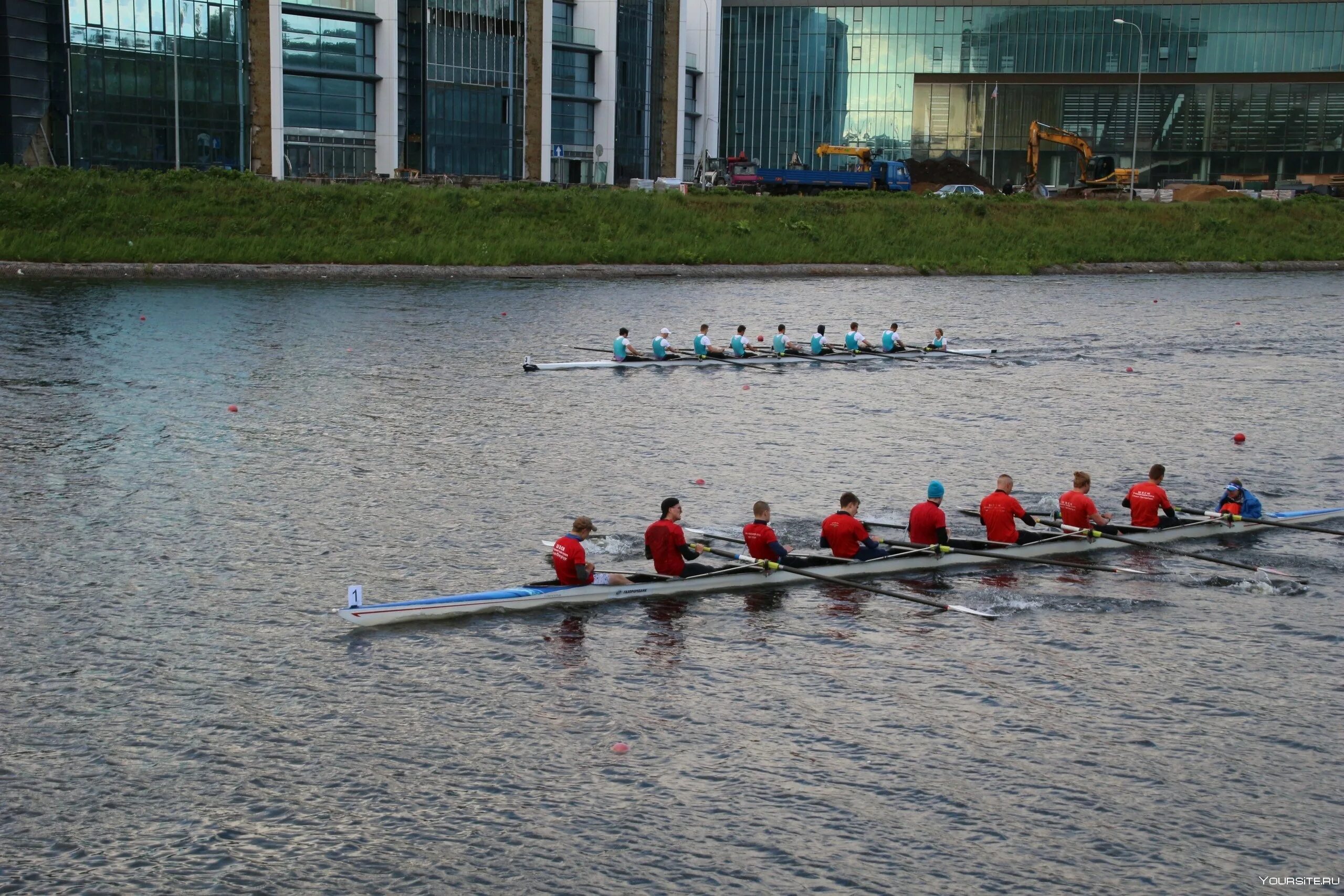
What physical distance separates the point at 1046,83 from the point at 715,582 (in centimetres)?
12374

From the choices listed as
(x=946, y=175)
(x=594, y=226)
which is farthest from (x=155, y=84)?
(x=946, y=175)

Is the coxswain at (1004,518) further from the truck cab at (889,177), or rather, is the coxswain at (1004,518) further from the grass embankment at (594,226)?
the truck cab at (889,177)

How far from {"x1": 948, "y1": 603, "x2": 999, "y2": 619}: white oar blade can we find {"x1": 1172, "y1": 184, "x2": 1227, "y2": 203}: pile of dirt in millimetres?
88865

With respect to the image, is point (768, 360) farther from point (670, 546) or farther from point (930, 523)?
point (670, 546)

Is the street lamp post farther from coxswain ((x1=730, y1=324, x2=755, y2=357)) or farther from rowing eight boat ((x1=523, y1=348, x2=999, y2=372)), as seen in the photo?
coxswain ((x1=730, y1=324, x2=755, y2=357))

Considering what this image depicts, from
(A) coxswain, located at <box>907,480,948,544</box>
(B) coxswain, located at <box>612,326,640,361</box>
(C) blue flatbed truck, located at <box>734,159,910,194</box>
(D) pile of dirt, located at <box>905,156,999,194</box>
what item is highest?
(D) pile of dirt, located at <box>905,156,999,194</box>

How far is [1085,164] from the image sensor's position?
11750 centimetres

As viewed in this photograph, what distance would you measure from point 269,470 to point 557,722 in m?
14.6

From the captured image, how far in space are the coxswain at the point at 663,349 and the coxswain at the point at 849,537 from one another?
77.0ft

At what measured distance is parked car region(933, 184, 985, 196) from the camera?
101m

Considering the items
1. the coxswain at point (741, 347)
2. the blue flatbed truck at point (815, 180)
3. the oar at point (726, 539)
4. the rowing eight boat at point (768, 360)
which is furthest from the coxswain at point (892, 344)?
the blue flatbed truck at point (815, 180)

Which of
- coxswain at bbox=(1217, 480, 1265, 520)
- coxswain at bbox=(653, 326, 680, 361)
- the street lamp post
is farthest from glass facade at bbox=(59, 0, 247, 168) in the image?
coxswain at bbox=(1217, 480, 1265, 520)

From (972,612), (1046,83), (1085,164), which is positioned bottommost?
(972,612)

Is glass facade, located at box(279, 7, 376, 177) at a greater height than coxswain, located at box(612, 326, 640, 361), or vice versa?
glass facade, located at box(279, 7, 376, 177)
